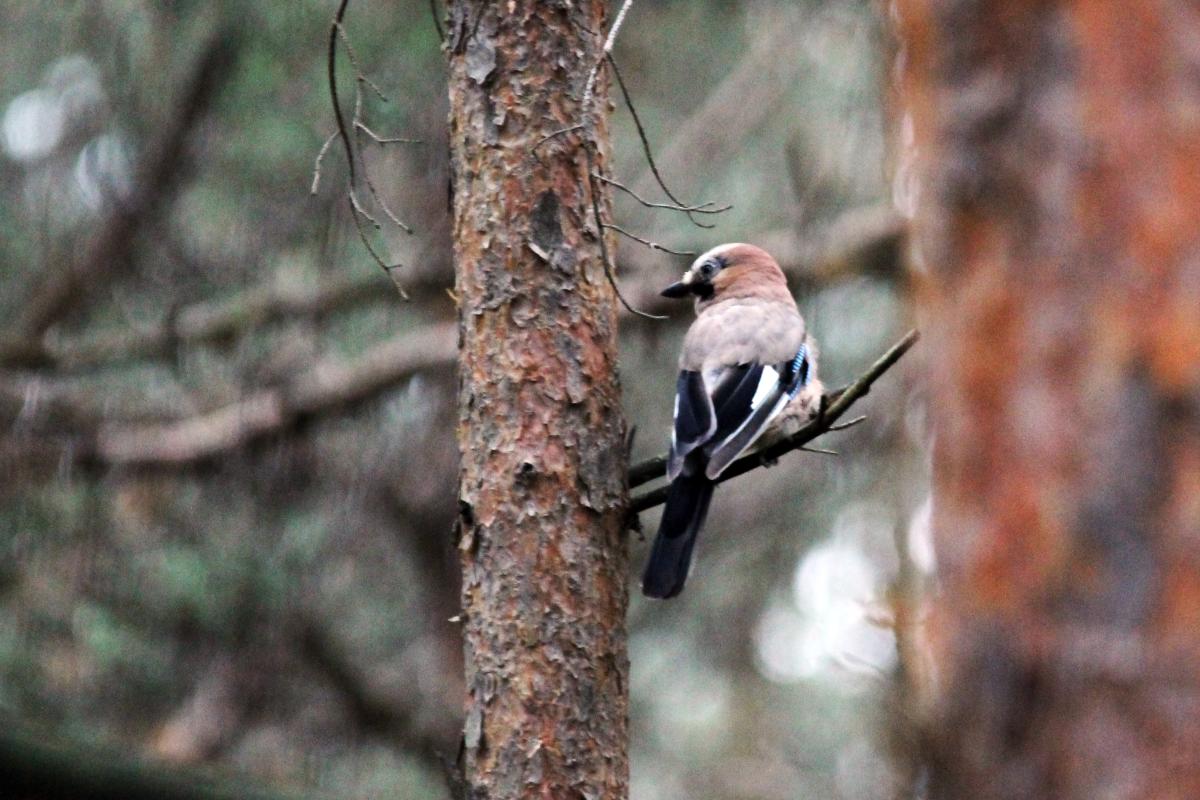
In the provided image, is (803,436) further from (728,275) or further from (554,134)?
(728,275)

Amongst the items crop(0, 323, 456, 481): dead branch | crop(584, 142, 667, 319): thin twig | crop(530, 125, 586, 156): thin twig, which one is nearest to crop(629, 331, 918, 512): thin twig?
crop(584, 142, 667, 319): thin twig

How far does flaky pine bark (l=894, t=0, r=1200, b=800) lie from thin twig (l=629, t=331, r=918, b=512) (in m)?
1.90

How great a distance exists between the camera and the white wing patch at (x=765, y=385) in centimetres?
474

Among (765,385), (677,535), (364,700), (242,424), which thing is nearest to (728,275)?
(765,385)

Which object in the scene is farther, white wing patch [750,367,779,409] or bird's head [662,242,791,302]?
bird's head [662,242,791,302]

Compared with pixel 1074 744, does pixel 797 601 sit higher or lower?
higher

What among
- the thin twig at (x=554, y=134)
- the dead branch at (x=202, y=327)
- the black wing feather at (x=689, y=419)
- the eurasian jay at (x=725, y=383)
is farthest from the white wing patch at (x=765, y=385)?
the dead branch at (x=202, y=327)

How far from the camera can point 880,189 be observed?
886 centimetres

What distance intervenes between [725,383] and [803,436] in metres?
1.02

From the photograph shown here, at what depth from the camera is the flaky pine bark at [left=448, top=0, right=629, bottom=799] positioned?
3.82m

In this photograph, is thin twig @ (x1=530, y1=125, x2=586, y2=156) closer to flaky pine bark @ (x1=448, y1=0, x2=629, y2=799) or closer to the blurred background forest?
flaky pine bark @ (x1=448, y1=0, x2=629, y2=799)

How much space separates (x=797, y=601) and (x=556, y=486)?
6856mm

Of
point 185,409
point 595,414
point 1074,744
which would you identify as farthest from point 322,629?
point 1074,744

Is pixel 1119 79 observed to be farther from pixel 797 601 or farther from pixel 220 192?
pixel 797 601
